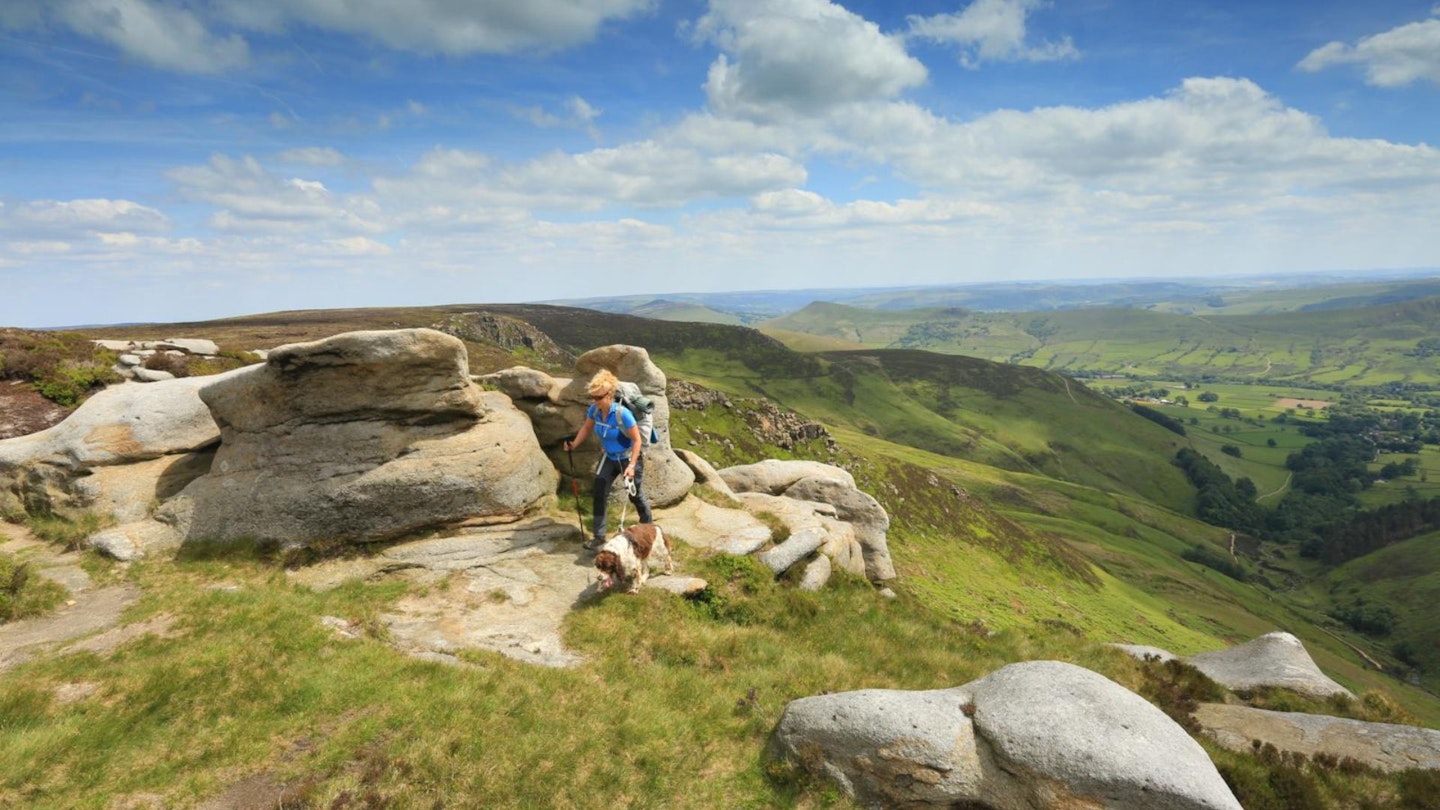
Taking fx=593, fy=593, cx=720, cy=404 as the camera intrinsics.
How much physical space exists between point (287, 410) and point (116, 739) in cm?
1271

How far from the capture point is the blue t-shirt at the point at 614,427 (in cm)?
1789

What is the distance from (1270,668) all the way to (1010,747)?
19.5m

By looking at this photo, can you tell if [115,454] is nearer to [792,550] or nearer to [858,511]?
[792,550]

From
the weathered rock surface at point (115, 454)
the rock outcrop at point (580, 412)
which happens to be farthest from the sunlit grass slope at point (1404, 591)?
the weathered rock surface at point (115, 454)

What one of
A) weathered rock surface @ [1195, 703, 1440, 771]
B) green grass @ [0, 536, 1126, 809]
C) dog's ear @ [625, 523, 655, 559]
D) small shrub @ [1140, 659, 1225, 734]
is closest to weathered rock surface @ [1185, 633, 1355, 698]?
small shrub @ [1140, 659, 1225, 734]

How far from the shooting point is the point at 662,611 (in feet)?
53.5

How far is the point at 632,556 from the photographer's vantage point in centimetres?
1708

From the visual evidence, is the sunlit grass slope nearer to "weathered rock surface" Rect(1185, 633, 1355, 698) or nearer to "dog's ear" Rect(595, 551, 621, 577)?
"weathered rock surface" Rect(1185, 633, 1355, 698)

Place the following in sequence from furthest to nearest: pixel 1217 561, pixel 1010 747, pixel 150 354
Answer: pixel 1217 561
pixel 150 354
pixel 1010 747

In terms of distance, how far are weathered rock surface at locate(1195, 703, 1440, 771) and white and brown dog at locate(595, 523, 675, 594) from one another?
49.1 feet

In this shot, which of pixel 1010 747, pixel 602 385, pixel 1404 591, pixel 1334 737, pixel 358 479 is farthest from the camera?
pixel 1404 591

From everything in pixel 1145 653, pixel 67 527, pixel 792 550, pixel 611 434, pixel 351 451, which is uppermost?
pixel 611 434

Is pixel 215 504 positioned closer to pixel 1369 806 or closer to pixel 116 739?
pixel 116 739

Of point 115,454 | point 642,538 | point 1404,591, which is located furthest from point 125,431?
point 1404,591
